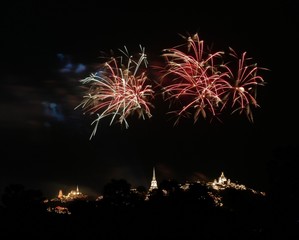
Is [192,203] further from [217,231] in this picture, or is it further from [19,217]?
[19,217]

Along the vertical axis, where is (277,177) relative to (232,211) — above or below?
above

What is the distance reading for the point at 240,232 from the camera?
3023 cm

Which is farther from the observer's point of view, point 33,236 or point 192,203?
point 192,203

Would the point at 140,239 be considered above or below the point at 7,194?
below

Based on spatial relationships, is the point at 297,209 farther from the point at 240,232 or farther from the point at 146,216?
the point at 146,216

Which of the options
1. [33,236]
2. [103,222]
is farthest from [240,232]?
[33,236]

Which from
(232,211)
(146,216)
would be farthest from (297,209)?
(146,216)

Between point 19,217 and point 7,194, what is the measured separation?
13.5ft

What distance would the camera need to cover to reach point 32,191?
36.8 metres

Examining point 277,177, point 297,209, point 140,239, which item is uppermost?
point 277,177

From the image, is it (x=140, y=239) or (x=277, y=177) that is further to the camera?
(x=277, y=177)

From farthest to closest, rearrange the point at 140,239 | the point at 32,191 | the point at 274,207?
the point at 32,191, the point at 274,207, the point at 140,239

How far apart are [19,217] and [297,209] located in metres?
16.3

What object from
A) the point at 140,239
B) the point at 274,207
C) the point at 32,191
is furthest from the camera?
the point at 32,191
